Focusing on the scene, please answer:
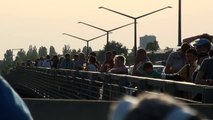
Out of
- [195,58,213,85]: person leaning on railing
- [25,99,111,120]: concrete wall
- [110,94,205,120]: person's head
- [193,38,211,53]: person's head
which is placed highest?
[193,38,211,53]: person's head

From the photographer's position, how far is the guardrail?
8453 mm

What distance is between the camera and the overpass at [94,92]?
7422 millimetres

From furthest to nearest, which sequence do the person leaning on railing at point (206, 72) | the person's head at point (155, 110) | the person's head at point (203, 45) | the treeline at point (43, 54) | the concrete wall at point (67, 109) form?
the treeline at point (43, 54), the person's head at point (203, 45), the person leaning on railing at point (206, 72), the concrete wall at point (67, 109), the person's head at point (155, 110)

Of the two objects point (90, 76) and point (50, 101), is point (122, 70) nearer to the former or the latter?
point (90, 76)

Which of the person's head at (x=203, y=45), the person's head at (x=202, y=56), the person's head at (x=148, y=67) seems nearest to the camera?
the person's head at (x=202, y=56)

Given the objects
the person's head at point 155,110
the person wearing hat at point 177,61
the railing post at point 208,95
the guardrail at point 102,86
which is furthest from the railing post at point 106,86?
the person's head at point 155,110

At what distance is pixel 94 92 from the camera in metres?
15.9

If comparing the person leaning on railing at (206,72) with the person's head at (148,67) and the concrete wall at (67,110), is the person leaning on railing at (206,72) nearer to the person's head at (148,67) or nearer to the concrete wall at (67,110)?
the concrete wall at (67,110)

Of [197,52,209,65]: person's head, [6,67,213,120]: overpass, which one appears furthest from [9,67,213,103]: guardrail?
[197,52,209,65]: person's head

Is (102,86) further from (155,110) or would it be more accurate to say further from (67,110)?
(155,110)

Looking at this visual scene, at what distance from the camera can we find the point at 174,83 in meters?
8.84

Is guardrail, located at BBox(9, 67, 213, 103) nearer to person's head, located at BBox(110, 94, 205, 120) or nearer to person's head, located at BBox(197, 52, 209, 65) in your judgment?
person's head, located at BBox(197, 52, 209, 65)

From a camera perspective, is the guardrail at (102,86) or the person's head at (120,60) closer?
the guardrail at (102,86)

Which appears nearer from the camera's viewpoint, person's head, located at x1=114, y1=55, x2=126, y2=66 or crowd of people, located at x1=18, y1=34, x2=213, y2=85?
crowd of people, located at x1=18, y1=34, x2=213, y2=85
